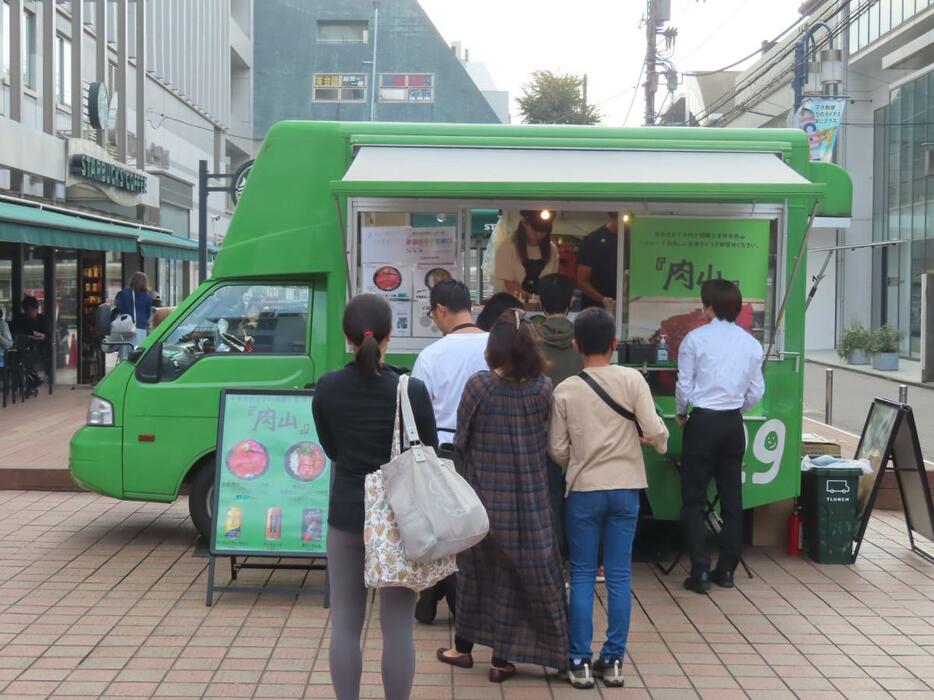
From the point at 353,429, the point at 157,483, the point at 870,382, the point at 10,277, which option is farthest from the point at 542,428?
the point at 870,382

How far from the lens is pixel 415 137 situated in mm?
7156

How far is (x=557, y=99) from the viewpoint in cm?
5631

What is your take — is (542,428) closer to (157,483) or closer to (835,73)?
(157,483)

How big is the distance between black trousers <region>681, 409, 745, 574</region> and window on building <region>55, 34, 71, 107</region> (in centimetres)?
1680

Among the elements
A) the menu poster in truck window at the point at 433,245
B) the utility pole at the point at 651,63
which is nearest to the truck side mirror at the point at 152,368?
the menu poster in truck window at the point at 433,245

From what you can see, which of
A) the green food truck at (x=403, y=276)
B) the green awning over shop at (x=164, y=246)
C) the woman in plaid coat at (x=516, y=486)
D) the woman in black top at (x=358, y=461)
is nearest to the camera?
the woman in black top at (x=358, y=461)

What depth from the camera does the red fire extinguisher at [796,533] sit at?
7609 mm

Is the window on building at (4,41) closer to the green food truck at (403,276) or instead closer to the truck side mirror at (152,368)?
the green food truck at (403,276)

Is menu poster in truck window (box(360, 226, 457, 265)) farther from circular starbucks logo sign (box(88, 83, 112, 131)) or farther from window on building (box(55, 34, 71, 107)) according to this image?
circular starbucks logo sign (box(88, 83, 112, 131))

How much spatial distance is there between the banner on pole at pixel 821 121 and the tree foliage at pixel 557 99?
3281 cm

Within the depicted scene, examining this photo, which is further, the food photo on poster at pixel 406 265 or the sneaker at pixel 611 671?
the food photo on poster at pixel 406 265

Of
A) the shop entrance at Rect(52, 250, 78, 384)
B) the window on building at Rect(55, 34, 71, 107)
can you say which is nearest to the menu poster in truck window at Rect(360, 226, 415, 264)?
the shop entrance at Rect(52, 250, 78, 384)

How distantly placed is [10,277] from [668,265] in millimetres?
12890

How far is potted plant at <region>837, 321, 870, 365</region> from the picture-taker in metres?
27.8
